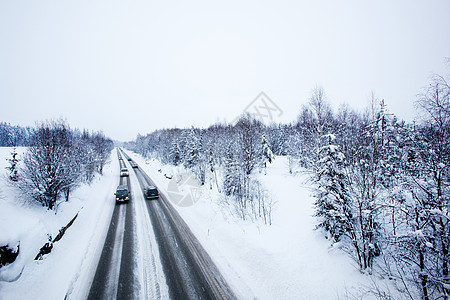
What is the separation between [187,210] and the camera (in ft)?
52.3

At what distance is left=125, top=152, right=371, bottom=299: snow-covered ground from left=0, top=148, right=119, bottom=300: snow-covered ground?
585cm

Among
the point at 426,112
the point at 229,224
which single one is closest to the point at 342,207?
the point at 426,112

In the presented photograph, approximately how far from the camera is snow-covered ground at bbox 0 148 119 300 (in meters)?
6.43

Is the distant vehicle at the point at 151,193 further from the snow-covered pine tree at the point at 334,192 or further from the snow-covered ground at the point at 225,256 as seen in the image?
the snow-covered pine tree at the point at 334,192

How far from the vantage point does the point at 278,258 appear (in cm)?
865

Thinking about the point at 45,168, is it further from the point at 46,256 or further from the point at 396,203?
the point at 396,203

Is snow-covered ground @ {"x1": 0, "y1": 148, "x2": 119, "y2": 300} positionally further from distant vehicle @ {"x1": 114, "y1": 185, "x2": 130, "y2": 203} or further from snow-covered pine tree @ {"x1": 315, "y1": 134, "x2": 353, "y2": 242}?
snow-covered pine tree @ {"x1": 315, "y1": 134, "x2": 353, "y2": 242}

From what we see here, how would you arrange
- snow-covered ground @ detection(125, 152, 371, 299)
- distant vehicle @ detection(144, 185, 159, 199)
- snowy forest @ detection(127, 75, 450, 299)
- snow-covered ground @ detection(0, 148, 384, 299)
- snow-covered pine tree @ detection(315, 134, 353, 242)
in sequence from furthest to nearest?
distant vehicle @ detection(144, 185, 159, 199)
snow-covered pine tree @ detection(315, 134, 353, 242)
snow-covered ground @ detection(125, 152, 371, 299)
snow-covered ground @ detection(0, 148, 384, 299)
snowy forest @ detection(127, 75, 450, 299)

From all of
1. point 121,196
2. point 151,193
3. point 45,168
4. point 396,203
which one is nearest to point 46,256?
point 45,168

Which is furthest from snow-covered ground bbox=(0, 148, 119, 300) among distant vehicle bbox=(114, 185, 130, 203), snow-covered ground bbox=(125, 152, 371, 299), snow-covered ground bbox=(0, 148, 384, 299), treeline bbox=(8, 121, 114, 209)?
snow-covered ground bbox=(125, 152, 371, 299)

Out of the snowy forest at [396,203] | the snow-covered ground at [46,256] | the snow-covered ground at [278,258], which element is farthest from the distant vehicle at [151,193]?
the snowy forest at [396,203]

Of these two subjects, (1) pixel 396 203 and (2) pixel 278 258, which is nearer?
(1) pixel 396 203

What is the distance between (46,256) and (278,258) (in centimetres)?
1148

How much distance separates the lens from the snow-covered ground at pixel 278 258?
22.4 ft
